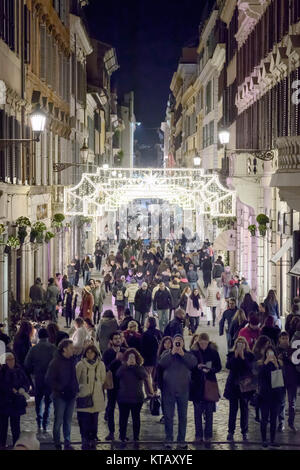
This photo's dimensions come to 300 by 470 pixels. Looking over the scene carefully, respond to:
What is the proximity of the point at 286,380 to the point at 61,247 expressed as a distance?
98.0ft

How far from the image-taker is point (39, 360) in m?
16.0

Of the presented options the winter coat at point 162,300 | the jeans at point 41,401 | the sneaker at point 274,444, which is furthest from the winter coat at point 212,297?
the sneaker at point 274,444

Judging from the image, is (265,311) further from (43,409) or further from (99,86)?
(99,86)

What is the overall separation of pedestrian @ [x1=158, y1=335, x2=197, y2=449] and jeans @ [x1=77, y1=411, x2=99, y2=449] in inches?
37.1

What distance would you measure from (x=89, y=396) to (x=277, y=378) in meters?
2.43

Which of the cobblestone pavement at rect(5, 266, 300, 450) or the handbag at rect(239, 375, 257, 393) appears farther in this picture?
the handbag at rect(239, 375, 257, 393)

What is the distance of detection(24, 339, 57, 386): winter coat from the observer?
15953 mm

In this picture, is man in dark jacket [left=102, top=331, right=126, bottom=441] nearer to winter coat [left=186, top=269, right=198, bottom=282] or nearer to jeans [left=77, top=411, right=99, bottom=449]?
jeans [left=77, top=411, right=99, bottom=449]

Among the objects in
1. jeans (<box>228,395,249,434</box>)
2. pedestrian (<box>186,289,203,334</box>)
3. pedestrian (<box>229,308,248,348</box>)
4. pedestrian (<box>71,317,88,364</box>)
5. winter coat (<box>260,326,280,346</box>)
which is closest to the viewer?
jeans (<box>228,395,249,434</box>)

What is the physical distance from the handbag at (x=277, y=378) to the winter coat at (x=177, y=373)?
40.3 inches

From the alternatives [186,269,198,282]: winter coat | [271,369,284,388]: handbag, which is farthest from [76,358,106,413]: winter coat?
[186,269,198,282]: winter coat

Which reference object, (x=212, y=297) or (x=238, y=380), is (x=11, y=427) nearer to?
(x=238, y=380)

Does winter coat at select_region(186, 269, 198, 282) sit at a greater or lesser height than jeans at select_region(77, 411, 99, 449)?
greater

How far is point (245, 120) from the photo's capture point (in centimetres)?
4003
